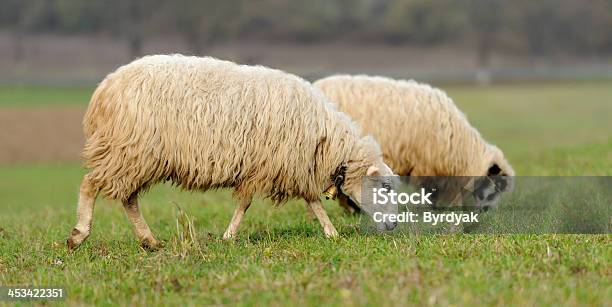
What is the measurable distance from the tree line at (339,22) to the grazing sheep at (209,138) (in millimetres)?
49259

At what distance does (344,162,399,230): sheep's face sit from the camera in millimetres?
7500

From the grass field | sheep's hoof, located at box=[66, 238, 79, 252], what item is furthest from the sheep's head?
sheep's hoof, located at box=[66, 238, 79, 252]

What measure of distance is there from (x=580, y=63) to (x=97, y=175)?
205 ft

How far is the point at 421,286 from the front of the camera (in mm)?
5020

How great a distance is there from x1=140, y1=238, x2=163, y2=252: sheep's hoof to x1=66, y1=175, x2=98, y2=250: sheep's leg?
0.49 meters

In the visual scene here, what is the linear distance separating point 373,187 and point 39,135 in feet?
63.5

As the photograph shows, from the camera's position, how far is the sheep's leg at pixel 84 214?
7055 mm

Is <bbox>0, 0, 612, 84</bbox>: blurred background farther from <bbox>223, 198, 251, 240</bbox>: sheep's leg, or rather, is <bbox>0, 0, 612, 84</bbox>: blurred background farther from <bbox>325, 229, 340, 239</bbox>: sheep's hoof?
<bbox>325, 229, 340, 239</bbox>: sheep's hoof

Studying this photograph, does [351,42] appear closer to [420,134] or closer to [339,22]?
[339,22]

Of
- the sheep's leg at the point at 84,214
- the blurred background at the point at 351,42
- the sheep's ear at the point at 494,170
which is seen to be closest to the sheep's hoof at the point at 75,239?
the sheep's leg at the point at 84,214

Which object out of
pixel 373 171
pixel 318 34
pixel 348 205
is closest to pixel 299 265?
pixel 373 171

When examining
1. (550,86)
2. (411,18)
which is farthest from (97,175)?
(411,18)

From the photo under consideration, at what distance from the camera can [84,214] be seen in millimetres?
7125

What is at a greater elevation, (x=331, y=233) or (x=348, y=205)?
(x=331, y=233)
